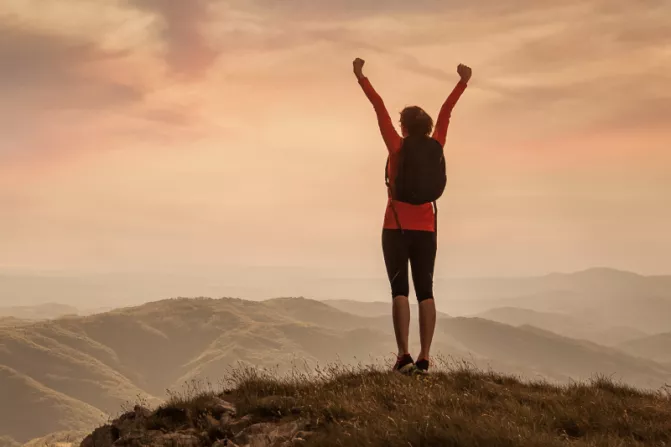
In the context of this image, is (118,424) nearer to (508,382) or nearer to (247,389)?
(247,389)

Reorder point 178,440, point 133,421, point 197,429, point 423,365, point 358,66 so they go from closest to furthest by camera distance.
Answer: point 178,440, point 197,429, point 133,421, point 423,365, point 358,66

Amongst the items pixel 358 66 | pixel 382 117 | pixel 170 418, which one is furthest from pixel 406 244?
pixel 170 418

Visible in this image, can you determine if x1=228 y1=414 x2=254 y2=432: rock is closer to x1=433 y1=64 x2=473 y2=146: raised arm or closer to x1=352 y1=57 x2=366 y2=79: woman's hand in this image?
x1=433 y1=64 x2=473 y2=146: raised arm

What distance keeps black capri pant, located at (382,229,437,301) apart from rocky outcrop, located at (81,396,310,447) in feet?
9.21

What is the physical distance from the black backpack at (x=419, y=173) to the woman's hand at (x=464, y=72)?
5.06 feet

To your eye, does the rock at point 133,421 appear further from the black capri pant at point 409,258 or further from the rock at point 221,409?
the black capri pant at point 409,258

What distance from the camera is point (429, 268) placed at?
27.6ft

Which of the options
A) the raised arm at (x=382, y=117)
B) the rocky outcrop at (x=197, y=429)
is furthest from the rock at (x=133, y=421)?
the raised arm at (x=382, y=117)

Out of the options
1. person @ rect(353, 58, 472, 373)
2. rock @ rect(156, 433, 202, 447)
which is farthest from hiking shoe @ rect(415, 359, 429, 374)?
rock @ rect(156, 433, 202, 447)

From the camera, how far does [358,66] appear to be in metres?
8.82

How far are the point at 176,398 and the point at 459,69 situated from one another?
6.83 metres

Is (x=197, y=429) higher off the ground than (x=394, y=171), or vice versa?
(x=394, y=171)

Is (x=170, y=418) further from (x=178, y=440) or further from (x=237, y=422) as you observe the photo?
(x=237, y=422)

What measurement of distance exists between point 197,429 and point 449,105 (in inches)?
242
